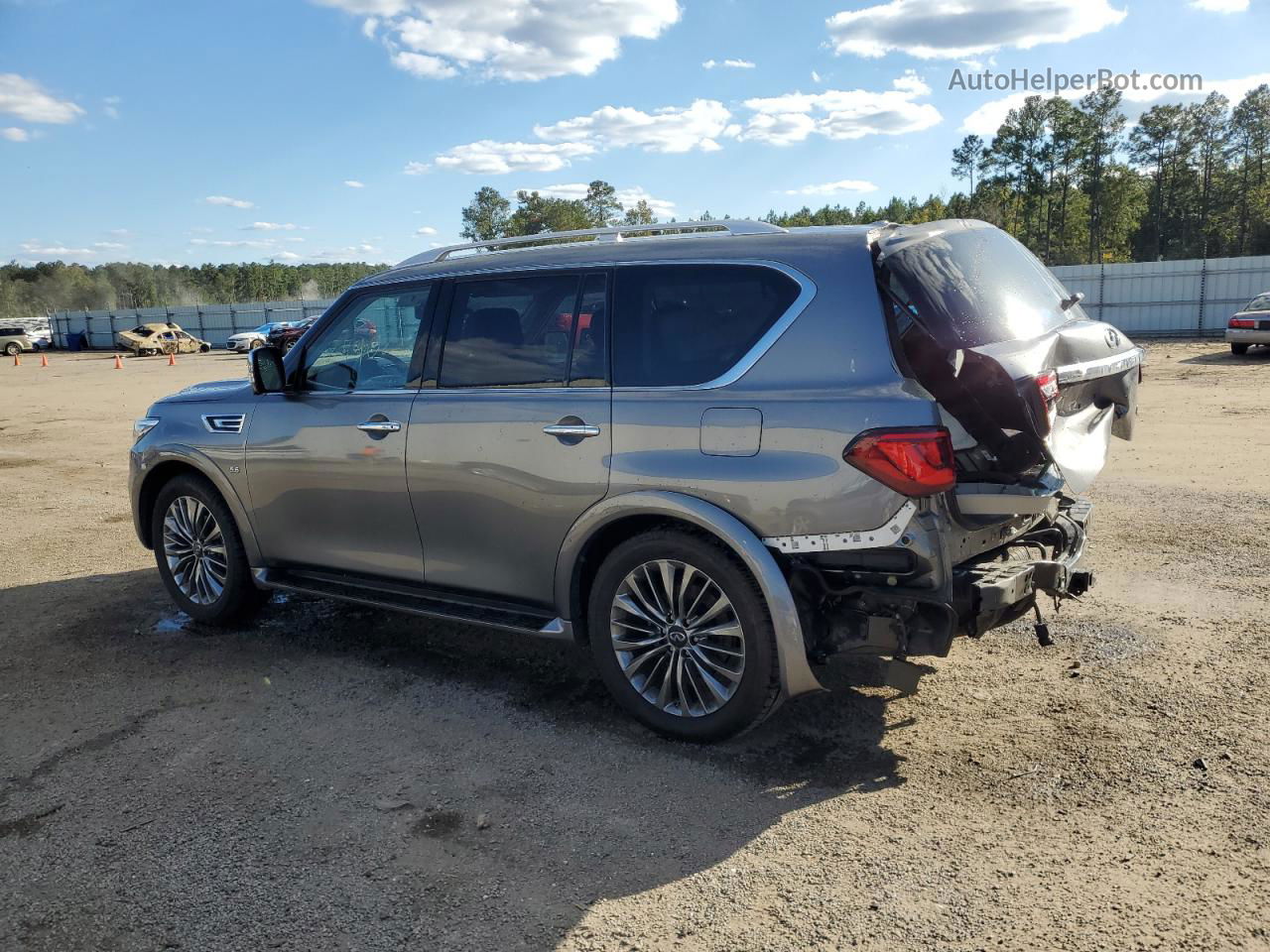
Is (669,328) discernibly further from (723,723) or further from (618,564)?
(723,723)

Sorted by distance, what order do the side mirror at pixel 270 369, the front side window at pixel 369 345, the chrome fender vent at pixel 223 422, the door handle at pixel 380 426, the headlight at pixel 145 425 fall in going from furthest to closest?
1. the headlight at pixel 145 425
2. the chrome fender vent at pixel 223 422
3. the side mirror at pixel 270 369
4. the front side window at pixel 369 345
5. the door handle at pixel 380 426

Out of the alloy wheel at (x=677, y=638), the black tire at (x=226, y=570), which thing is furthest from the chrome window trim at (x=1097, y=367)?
the black tire at (x=226, y=570)

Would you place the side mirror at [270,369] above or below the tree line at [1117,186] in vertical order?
below

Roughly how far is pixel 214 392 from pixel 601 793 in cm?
348

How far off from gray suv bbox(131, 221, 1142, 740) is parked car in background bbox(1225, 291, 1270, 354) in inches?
848

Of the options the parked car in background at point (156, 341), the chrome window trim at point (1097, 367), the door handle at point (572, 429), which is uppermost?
the parked car in background at point (156, 341)

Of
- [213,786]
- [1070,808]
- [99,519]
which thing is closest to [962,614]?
[1070,808]

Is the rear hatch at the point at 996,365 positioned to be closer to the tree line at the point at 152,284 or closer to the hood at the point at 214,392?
the hood at the point at 214,392

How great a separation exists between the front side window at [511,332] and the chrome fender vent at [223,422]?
1.49 metres

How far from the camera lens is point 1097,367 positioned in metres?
3.91

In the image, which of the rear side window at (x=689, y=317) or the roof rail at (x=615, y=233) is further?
the roof rail at (x=615, y=233)

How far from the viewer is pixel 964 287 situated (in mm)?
3842

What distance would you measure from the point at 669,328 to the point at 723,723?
160 centimetres

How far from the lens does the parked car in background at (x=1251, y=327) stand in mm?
22172
